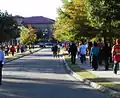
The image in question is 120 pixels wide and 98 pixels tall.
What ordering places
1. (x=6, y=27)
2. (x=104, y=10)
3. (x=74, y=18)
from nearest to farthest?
1. (x=104, y=10)
2. (x=74, y=18)
3. (x=6, y=27)

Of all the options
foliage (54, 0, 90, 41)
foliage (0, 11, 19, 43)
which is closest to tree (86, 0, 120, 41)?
foliage (54, 0, 90, 41)

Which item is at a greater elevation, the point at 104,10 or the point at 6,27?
the point at 104,10

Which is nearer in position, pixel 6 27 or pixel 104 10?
pixel 104 10

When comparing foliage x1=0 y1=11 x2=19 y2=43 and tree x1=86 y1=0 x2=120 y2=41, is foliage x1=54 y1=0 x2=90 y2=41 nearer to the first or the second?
foliage x1=0 y1=11 x2=19 y2=43

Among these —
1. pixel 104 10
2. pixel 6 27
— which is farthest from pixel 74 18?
pixel 104 10

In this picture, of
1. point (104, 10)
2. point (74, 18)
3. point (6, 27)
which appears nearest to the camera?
point (104, 10)

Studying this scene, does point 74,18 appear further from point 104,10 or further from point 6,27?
point 104,10

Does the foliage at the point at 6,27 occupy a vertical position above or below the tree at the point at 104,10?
below

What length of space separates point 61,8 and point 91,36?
8460mm

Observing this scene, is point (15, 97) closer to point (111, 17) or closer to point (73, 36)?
point (111, 17)

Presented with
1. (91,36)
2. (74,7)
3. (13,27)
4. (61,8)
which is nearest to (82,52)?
(91,36)

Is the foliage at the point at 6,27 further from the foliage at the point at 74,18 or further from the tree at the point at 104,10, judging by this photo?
the tree at the point at 104,10

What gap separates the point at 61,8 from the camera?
53781 mm

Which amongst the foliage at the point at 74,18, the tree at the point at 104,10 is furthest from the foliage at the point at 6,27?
the tree at the point at 104,10
